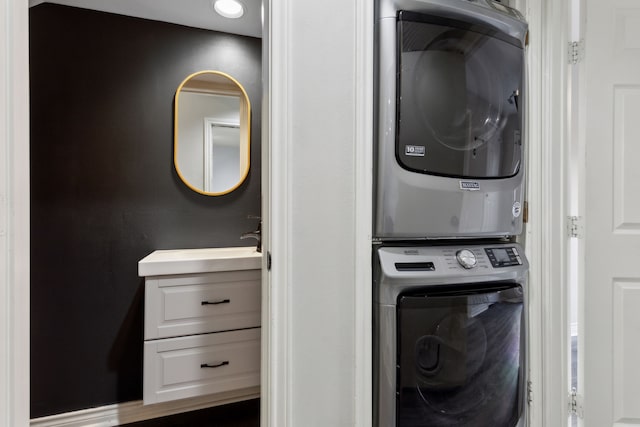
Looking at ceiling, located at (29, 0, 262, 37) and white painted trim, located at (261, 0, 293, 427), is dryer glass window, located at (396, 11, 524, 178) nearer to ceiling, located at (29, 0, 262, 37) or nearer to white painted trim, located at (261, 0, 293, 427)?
white painted trim, located at (261, 0, 293, 427)

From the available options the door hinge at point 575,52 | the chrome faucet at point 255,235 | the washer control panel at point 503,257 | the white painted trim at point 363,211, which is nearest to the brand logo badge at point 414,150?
the white painted trim at point 363,211

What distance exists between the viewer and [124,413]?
169cm

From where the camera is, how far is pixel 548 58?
3.98 ft

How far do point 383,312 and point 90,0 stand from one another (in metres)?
2.23

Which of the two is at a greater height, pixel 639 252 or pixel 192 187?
pixel 192 187

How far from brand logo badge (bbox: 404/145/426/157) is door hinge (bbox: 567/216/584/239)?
778 mm

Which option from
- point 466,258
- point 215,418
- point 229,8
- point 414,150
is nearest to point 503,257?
point 466,258

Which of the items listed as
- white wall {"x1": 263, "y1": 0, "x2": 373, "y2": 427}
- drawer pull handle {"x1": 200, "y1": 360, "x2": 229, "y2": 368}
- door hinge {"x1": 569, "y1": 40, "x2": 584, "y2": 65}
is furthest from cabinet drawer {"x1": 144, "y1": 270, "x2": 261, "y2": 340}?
door hinge {"x1": 569, "y1": 40, "x2": 584, "y2": 65}

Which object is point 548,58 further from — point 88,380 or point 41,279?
point 88,380

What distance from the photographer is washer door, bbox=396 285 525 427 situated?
942 millimetres

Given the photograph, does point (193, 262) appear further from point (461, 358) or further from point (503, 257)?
point (503, 257)

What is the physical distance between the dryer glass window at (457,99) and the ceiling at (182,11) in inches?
48.8

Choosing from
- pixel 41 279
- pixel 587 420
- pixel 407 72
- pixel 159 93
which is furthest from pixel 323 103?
pixel 41 279
